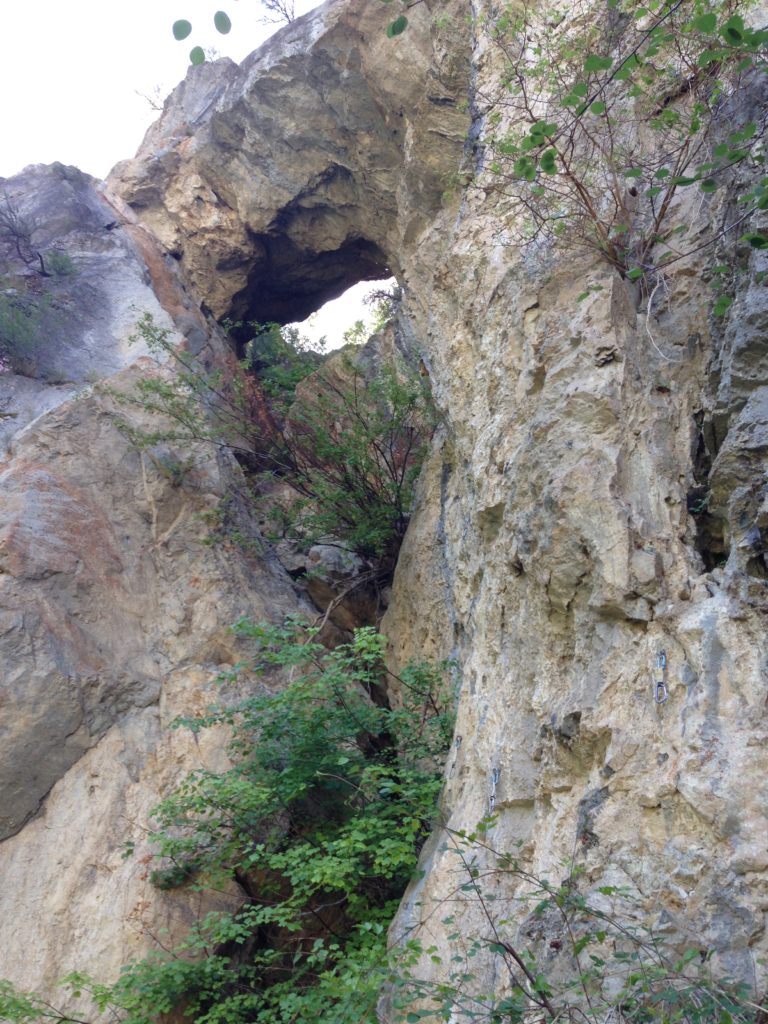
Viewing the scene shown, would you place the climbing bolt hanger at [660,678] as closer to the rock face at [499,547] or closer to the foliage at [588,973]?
the rock face at [499,547]

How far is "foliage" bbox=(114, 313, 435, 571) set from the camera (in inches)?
366

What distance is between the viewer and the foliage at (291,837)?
5391mm

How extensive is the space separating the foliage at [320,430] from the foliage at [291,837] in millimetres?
2900

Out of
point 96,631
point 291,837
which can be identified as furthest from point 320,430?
point 291,837

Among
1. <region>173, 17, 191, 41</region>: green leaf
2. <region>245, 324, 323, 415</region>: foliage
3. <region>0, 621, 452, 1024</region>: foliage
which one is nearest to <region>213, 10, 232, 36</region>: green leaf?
<region>173, 17, 191, 41</region>: green leaf

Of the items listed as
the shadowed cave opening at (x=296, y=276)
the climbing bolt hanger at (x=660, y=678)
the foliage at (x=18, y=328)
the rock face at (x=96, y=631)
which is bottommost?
the climbing bolt hanger at (x=660, y=678)

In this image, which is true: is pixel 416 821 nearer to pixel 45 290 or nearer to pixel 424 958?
pixel 424 958

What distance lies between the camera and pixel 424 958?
4578 millimetres

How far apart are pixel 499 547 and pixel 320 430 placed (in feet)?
14.8

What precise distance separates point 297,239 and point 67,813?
7911 mm

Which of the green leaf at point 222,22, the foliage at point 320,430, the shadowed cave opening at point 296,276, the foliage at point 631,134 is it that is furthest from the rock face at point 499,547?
the green leaf at point 222,22

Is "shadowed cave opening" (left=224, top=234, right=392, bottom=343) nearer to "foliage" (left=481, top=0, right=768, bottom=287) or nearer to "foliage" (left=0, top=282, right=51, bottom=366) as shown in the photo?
"foliage" (left=0, top=282, right=51, bottom=366)

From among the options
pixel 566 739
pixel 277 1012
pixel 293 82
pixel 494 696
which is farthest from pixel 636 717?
pixel 293 82

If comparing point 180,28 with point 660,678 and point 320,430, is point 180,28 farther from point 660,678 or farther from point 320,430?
point 320,430
